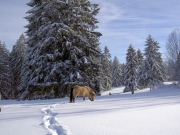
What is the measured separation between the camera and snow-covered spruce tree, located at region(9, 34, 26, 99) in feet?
108

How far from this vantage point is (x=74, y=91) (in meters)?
9.27

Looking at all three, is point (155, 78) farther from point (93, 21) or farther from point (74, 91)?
point (74, 91)

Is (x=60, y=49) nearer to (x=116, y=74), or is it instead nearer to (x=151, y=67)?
(x=151, y=67)

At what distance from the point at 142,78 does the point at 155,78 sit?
2531mm

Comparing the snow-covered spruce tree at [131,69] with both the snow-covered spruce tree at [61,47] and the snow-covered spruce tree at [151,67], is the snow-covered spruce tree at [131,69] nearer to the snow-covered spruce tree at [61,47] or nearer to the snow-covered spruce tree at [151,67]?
the snow-covered spruce tree at [151,67]

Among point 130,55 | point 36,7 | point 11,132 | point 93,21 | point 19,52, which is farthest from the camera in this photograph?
point 130,55

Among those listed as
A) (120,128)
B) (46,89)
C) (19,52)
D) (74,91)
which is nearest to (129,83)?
(19,52)

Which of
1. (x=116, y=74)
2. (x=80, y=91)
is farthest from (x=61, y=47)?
(x=116, y=74)

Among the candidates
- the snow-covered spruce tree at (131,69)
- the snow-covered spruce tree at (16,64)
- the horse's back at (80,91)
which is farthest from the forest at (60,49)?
the snow-covered spruce tree at (131,69)

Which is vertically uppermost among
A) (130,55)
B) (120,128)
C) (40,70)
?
(130,55)

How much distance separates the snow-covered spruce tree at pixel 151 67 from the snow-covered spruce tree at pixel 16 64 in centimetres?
2388

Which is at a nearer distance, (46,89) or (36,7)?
(46,89)

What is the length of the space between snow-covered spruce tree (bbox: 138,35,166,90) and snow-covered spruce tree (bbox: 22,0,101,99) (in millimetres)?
21264

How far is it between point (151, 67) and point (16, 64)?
26.2 metres
